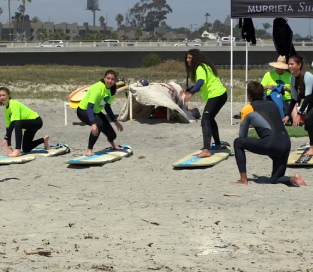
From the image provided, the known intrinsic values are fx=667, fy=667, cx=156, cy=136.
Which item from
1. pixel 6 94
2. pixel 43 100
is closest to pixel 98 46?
pixel 43 100

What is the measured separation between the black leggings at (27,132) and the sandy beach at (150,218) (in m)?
Answer: 0.49

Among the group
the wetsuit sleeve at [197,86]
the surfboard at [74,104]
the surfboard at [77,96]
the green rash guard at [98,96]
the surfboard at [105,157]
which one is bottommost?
the surfboard at [105,157]

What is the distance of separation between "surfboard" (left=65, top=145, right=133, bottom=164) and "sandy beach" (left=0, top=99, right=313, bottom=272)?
0.12m

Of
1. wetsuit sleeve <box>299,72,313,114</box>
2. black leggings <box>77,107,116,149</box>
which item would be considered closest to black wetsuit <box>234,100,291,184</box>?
wetsuit sleeve <box>299,72,313,114</box>

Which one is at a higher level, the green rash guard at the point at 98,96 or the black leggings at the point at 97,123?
the green rash guard at the point at 98,96

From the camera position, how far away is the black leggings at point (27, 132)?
10.8 m

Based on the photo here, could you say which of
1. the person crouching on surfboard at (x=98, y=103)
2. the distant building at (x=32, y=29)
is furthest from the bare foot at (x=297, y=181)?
the distant building at (x=32, y=29)

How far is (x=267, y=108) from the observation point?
8.30 m

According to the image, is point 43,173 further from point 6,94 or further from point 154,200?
point 154,200

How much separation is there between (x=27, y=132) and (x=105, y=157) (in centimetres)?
162

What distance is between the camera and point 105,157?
10.6m

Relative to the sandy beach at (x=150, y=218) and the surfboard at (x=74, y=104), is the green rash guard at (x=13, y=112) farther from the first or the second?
the surfboard at (x=74, y=104)

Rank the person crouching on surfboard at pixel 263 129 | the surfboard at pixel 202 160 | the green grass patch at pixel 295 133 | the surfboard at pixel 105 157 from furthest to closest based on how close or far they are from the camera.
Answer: the green grass patch at pixel 295 133 < the surfboard at pixel 105 157 < the surfboard at pixel 202 160 < the person crouching on surfboard at pixel 263 129

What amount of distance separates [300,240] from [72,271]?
2156 millimetres
